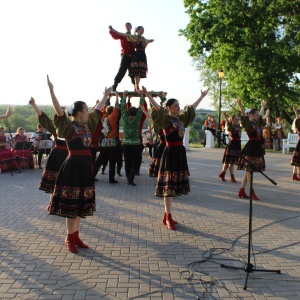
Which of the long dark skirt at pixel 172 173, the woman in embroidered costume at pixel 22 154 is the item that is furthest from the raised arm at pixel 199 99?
the woman in embroidered costume at pixel 22 154

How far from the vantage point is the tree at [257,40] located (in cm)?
2120

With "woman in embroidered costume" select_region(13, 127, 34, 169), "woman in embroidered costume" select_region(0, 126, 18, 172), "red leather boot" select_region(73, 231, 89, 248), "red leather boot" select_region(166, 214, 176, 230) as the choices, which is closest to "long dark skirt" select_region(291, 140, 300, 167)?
"red leather boot" select_region(166, 214, 176, 230)

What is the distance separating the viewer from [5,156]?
12898 millimetres

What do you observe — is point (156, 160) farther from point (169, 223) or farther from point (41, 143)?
point (41, 143)

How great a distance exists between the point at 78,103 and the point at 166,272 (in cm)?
226

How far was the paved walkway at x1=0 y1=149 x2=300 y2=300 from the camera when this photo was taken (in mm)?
4043

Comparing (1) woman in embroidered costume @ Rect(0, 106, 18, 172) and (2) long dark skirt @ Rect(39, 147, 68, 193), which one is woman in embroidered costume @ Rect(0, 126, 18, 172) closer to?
(1) woman in embroidered costume @ Rect(0, 106, 18, 172)

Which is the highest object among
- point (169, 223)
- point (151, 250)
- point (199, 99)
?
point (199, 99)

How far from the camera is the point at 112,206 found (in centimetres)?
781

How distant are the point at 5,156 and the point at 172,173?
836 cm

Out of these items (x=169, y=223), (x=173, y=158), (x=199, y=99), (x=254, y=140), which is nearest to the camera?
(x=173, y=158)

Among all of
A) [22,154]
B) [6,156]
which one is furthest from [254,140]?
[6,156]

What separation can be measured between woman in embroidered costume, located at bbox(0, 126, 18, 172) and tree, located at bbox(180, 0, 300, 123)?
1333cm

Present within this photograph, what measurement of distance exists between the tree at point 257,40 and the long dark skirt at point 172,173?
16.7 meters
